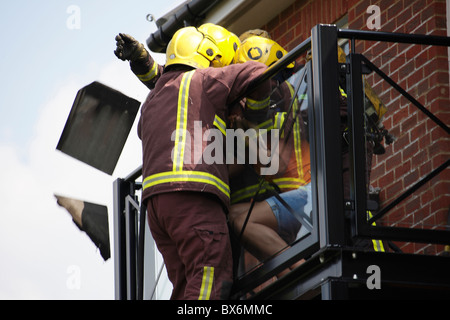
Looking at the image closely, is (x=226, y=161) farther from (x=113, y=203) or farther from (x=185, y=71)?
(x=113, y=203)

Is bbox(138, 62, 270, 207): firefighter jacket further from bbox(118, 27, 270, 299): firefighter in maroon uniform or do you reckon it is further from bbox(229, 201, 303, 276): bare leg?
bbox(229, 201, 303, 276): bare leg

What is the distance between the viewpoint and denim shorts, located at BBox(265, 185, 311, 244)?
7316mm

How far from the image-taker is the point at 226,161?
7934 millimetres

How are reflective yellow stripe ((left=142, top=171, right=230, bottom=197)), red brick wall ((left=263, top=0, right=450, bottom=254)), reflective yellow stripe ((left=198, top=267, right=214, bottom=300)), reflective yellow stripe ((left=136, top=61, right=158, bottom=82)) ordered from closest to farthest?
red brick wall ((left=263, top=0, right=450, bottom=254)) → reflective yellow stripe ((left=198, top=267, right=214, bottom=300)) → reflective yellow stripe ((left=142, top=171, right=230, bottom=197)) → reflective yellow stripe ((left=136, top=61, right=158, bottom=82))

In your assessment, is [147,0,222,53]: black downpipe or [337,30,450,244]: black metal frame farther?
[147,0,222,53]: black downpipe

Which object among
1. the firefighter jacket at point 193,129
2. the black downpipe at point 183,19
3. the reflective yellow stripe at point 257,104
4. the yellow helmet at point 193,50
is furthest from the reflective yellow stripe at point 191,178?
the black downpipe at point 183,19

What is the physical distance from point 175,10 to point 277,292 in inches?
219

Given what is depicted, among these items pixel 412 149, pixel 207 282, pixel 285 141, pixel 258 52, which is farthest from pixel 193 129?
pixel 412 149

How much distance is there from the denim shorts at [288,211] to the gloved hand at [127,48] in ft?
5.95

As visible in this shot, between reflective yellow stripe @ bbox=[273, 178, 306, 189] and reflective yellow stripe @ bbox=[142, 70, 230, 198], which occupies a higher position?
reflective yellow stripe @ bbox=[142, 70, 230, 198]

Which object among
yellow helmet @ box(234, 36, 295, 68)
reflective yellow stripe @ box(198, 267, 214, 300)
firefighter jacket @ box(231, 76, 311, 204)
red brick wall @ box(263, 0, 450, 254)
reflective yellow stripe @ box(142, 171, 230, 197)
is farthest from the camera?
yellow helmet @ box(234, 36, 295, 68)

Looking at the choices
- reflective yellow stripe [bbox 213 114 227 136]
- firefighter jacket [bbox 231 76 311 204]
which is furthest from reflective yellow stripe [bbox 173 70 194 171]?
firefighter jacket [bbox 231 76 311 204]

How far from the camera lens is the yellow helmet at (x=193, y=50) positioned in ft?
27.5

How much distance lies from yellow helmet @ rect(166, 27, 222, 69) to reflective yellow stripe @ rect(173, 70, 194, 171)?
25cm
